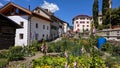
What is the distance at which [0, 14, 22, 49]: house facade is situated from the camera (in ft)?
77.2

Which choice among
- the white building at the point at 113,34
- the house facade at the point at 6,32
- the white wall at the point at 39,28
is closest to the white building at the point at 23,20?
the white wall at the point at 39,28

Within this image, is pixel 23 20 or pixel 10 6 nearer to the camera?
pixel 10 6

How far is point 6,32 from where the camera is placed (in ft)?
80.0

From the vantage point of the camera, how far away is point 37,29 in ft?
146

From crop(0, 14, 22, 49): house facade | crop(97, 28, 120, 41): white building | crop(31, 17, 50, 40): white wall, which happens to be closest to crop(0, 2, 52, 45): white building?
crop(31, 17, 50, 40): white wall

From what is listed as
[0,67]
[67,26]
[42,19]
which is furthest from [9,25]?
[67,26]

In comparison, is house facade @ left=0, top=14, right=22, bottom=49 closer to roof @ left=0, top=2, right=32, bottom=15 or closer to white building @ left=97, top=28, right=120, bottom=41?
roof @ left=0, top=2, right=32, bottom=15

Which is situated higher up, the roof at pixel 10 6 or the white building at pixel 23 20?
the roof at pixel 10 6

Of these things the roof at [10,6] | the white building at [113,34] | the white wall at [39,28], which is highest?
the roof at [10,6]

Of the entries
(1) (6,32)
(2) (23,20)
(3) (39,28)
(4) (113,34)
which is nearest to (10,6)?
(2) (23,20)

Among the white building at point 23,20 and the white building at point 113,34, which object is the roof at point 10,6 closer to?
the white building at point 23,20

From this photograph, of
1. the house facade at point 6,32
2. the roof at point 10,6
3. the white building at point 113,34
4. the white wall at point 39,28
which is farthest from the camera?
the white wall at point 39,28

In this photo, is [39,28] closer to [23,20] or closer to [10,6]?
[23,20]

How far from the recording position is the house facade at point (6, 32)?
2353cm
